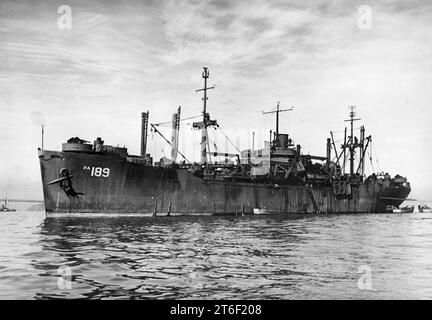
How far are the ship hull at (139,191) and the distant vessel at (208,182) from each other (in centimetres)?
7

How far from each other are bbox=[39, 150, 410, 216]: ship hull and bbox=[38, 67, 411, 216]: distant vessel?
0.07 meters

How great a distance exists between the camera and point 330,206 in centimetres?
4731

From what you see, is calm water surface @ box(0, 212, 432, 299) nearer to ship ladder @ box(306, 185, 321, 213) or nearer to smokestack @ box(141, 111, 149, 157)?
smokestack @ box(141, 111, 149, 157)

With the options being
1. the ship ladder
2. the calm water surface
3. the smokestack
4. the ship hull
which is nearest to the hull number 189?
the ship hull

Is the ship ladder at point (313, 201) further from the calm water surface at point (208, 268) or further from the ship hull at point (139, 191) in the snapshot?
the calm water surface at point (208, 268)

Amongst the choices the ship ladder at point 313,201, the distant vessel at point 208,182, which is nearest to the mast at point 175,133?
the distant vessel at point 208,182

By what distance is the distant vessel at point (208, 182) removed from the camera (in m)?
28.1

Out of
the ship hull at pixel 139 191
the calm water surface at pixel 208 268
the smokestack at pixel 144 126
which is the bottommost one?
the calm water surface at pixel 208 268

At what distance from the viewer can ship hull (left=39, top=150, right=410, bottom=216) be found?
27891 millimetres

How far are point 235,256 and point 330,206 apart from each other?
36653 millimetres

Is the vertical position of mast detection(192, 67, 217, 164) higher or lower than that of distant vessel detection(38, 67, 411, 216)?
higher

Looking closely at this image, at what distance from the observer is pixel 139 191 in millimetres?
30500

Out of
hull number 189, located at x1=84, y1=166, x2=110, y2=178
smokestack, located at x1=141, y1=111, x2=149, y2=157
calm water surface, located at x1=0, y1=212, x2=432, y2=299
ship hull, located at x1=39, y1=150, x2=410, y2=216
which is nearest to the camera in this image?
calm water surface, located at x1=0, y1=212, x2=432, y2=299

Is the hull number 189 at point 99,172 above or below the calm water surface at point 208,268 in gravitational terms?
above
